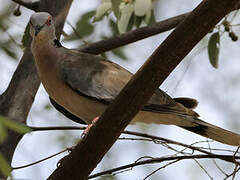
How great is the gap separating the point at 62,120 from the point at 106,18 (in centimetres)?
147

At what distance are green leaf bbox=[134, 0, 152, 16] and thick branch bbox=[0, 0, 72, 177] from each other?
494 millimetres

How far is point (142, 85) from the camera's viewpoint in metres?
2.01

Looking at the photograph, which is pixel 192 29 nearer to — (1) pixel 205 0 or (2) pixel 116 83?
(1) pixel 205 0

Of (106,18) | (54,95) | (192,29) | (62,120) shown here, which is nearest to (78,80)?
(54,95)

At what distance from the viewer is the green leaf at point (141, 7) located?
3.17 m

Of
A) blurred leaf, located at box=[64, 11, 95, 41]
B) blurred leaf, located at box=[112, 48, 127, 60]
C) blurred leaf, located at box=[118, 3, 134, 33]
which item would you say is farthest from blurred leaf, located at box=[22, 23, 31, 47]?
blurred leaf, located at box=[112, 48, 127, 60]

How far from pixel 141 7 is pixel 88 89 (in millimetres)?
616

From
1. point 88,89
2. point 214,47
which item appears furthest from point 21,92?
point 214,47

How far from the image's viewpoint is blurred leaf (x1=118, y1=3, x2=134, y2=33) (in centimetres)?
329

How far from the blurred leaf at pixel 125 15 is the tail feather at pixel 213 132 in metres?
0.75

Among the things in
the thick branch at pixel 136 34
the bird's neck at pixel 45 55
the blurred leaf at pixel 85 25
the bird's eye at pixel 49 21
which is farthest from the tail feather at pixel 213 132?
the blurred leaf at pixel 85 25

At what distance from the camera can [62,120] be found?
5051 mm

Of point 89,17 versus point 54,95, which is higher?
point 89,17

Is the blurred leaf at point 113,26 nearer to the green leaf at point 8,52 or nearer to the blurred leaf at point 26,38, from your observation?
the blurred leaf at point 26,38
